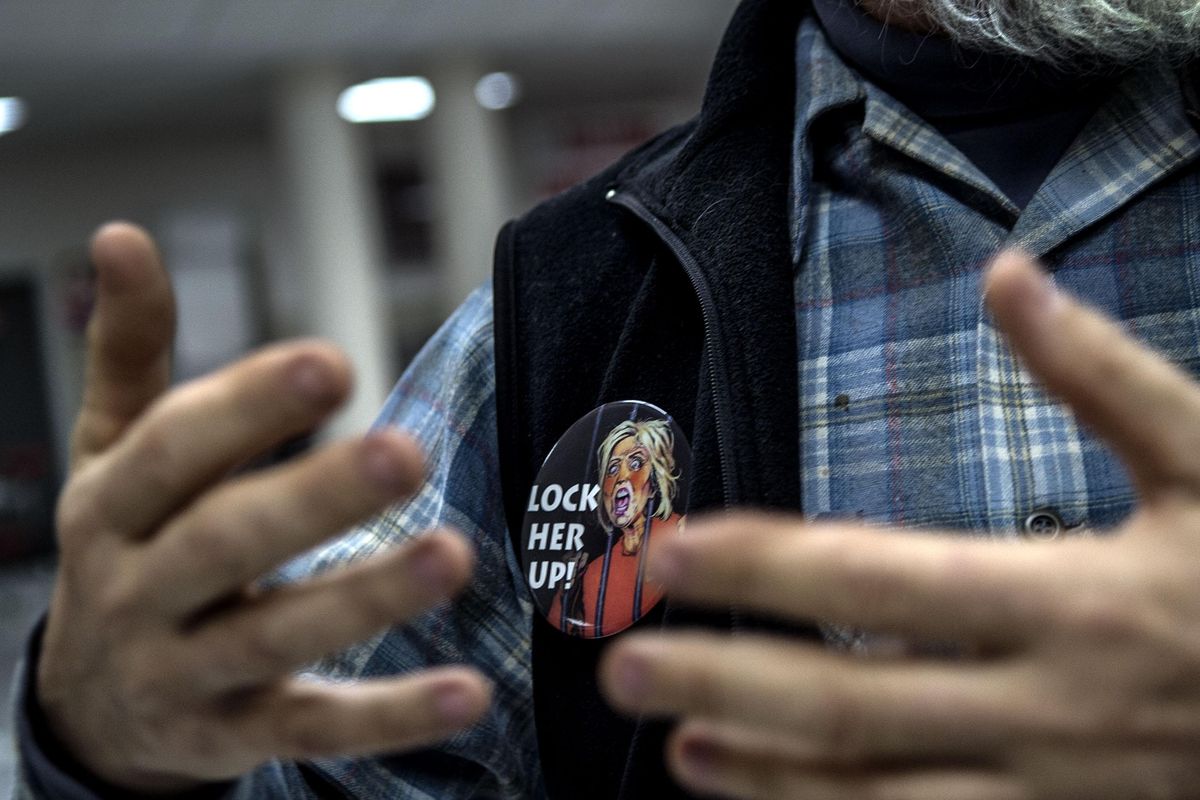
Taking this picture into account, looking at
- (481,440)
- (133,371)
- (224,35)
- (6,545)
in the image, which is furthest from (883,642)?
(6,545)

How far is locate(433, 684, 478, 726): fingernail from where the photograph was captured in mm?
565

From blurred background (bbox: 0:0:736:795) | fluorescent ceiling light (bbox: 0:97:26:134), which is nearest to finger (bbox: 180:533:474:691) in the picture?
blurred background (bbox: 0:0:736:795)

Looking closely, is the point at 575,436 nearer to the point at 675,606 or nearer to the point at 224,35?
the point at 675,606

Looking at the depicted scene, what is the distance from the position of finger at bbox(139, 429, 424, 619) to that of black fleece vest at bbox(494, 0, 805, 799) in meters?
0.40

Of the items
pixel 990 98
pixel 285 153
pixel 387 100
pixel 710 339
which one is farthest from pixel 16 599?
pixel 990 98

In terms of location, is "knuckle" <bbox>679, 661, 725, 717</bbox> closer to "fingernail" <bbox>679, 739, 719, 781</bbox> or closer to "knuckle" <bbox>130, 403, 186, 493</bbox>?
"fingernail" <bbox>679, 739, 719, 781</bbox>

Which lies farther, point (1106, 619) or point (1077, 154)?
point (1077, 154)

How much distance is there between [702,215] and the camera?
1020 millimetres

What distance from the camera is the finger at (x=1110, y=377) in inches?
18.9

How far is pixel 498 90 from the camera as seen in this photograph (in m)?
8.95

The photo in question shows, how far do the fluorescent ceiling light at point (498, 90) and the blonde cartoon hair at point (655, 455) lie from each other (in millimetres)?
7247

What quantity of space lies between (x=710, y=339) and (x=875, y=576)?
48 centimetres

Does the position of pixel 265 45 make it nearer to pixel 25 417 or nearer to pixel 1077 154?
pixel 25 417

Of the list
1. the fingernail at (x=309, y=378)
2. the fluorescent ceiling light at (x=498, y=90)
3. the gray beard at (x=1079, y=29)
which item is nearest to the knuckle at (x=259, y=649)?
the fingernail at (x=309, y=378)
